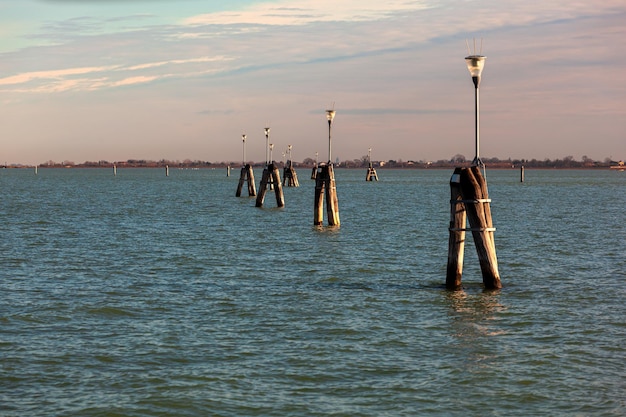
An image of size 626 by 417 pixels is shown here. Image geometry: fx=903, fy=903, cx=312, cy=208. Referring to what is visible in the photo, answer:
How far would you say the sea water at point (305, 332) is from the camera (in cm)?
1136

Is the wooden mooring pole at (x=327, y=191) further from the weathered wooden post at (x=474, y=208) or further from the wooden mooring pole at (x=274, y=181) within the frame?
the weathered wooden post at (x=474, y=208)

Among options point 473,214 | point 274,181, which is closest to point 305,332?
point 473,214

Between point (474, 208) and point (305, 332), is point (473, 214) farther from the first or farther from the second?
point (305, 332)

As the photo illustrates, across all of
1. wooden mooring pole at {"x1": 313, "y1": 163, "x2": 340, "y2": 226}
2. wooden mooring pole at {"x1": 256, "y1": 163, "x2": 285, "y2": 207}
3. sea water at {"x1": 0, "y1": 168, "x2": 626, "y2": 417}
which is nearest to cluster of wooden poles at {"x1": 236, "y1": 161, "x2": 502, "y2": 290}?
sea water at {"x1": 0, "y1": 168, "x2": 626, "y2": 417}

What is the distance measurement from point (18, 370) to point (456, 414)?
615cm

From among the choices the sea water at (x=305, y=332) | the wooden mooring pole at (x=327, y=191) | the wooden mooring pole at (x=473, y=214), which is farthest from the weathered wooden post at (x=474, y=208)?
the wooden mooring pole at (x=327, y=191)

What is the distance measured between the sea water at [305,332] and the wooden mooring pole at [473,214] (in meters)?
1.02

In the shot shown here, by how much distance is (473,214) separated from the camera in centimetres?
1788

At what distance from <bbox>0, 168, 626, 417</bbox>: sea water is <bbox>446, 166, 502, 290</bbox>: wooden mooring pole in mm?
1022

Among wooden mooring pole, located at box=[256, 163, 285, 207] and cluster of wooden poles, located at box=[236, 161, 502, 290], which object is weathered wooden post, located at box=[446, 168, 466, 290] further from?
wooden mooring pole, located at box=[256, 163, 285, 207]

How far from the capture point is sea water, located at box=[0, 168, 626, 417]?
1136 centimetres

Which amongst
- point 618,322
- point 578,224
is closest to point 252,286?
point 618,322

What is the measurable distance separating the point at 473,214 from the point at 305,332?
4619 millimetres

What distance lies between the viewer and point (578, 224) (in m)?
45.3
